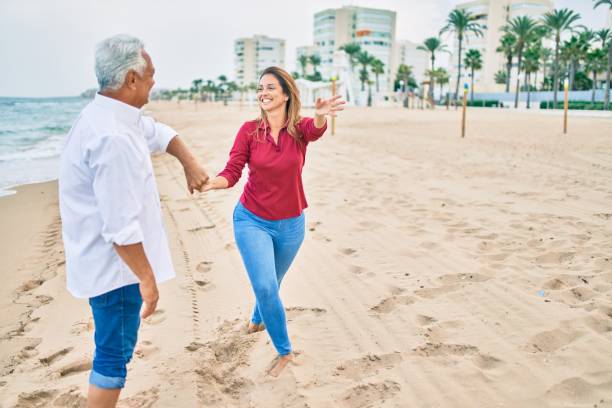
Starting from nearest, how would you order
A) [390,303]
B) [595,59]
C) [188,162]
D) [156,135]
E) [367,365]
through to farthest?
[156,135], [188,162], [367,365], [390,303], [595,59]

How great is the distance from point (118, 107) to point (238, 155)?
1376 mm

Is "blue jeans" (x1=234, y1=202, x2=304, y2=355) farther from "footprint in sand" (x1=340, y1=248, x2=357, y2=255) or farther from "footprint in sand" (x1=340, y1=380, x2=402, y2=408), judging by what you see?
"footprint in sand" (x1=340, y1=248, x2=357, y2=255)

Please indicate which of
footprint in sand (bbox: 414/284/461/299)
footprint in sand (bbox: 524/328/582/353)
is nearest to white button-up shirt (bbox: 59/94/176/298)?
footprint in sand (bbox: 524/328/582/353)

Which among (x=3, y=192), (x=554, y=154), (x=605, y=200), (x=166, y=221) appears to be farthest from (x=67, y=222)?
(x=554, y=154)

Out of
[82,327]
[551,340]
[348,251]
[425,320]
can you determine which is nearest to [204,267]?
[82,327]

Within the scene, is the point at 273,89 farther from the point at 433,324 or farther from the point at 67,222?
the point at 433,324

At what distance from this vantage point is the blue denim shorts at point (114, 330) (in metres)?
2.06

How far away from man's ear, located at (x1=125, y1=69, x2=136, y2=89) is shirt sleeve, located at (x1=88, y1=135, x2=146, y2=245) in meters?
0.26

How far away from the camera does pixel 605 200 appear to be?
7184 mm

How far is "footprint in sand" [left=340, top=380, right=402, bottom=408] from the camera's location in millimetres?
2742

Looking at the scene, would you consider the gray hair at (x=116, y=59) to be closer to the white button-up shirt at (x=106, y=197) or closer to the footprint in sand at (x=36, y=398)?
the white button-up shirt at (x=106, y=197)

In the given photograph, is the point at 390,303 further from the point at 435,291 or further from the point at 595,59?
the point at 595,59

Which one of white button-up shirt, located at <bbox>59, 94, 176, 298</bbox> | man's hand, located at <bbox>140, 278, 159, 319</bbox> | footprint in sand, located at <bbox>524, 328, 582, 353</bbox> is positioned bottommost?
footprint in sand, located at <bbox>524, 328, 582, 353</bbox>

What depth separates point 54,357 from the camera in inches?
134
